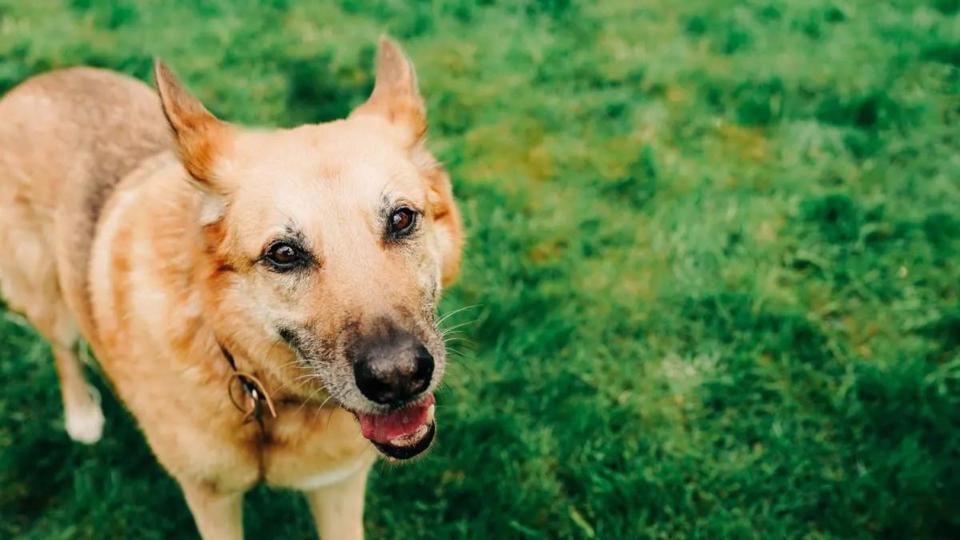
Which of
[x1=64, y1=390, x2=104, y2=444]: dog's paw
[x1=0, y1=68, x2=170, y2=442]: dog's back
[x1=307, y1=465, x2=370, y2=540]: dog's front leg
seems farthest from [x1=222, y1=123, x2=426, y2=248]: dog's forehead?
[x1=64, y1=390, x2=104, y2=444]: dog's paw

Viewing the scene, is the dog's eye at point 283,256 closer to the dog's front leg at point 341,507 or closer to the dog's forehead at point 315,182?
the dog's forehead at point 315,182

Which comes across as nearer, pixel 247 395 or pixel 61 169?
pixel 247 395

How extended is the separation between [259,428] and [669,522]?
1.64 meters

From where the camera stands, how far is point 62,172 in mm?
2910

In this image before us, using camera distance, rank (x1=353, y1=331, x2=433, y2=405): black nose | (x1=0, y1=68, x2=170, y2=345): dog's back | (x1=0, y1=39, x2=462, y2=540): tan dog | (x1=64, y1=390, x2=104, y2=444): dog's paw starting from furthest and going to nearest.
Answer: (x1=64, y1=390, x2=104, y2=444): dog's paw < (x1=0, y1=68, x2=170, y2=345): dog's back < (x1=0, y1=39, x2=462, y2=540): tan dog < (x1=353, y1=331, x2=433, y2=405): black nose

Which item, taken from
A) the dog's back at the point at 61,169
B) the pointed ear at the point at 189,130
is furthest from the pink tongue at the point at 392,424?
the dog's back at the point at 61,169

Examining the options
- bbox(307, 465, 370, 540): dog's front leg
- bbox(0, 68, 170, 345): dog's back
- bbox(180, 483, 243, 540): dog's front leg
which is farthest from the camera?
bbox(0, 68, 170, 345): dog's back

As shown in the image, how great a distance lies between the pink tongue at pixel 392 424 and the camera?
2178 mm

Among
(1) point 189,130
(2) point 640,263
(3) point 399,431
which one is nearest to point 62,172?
(1) point 189,130

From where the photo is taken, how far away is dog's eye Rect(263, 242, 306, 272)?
2166 mm

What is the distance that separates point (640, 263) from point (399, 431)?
2.25m

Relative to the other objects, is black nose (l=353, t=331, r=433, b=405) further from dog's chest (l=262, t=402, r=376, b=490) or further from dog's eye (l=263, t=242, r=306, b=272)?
dog's chest (l=262, t=402, r=376, b=490)

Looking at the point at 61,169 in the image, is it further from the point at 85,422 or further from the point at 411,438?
the point at 411,438

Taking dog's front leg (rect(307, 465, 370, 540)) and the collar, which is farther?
dog's front leg (rect(307, 465, 370, 540))
